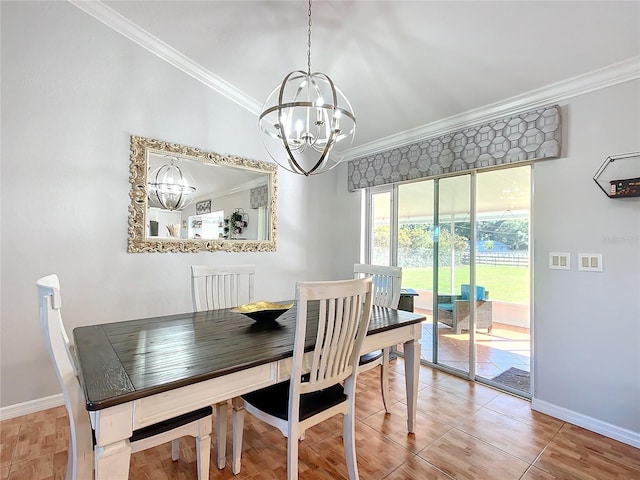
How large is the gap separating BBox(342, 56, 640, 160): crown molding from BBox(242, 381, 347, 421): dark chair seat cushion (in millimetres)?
2568

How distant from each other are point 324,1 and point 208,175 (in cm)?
183

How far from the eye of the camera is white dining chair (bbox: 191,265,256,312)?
2352mm

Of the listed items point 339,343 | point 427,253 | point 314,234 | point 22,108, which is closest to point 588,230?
point 427,253

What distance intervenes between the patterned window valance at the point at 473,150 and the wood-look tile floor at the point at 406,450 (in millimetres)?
1975

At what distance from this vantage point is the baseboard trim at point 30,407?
226cm

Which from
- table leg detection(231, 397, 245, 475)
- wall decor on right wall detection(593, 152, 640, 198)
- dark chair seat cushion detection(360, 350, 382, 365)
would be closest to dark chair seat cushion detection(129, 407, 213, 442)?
table leg detection(231, 397, 245, 475)

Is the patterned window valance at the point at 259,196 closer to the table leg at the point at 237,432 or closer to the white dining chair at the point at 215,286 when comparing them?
the white dining chair at the point at 215,286

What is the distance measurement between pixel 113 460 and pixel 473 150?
10.3ft

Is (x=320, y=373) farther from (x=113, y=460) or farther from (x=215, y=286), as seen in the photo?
(x=215, y=286)

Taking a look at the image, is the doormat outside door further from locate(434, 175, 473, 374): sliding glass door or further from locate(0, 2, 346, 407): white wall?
locate(0, 2, 346, 407): white wall

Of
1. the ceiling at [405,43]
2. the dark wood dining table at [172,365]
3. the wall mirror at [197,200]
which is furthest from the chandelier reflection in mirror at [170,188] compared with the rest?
the dark wood dining table at [172,365]

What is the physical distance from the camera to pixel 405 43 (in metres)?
2.33

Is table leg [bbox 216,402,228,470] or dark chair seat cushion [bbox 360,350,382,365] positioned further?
dark chair seat cushion [bbox 360,350,382,365]

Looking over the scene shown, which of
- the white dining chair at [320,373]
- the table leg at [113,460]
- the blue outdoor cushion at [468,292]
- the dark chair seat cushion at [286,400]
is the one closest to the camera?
the table leg at [113,460]
